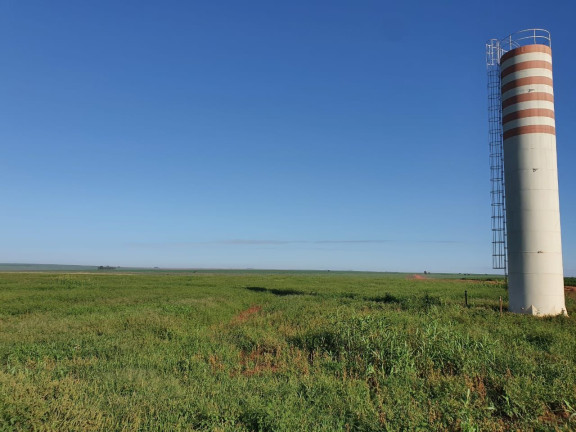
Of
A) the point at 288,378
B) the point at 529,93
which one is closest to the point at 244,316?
the point at 288,378

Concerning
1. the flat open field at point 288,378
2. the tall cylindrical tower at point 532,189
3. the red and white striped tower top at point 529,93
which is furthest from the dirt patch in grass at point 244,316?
the red and white striped tower top at point 529,93

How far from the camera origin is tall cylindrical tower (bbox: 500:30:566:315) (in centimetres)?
1928

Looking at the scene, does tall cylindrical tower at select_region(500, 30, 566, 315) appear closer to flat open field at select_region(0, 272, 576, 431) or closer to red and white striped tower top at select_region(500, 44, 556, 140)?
red and white striped tower top at select_region(500, 44, 556, 140)

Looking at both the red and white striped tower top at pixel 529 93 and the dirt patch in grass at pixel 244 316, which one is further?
the dirt patch in grass at pixel 244 316

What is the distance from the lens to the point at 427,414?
22.6ft

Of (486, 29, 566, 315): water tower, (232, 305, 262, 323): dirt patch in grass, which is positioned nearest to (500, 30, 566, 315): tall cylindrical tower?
(486, 29, 566, 315): water tower

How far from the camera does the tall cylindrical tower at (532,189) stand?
19.3 meters

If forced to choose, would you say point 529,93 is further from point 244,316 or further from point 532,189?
point 244,316

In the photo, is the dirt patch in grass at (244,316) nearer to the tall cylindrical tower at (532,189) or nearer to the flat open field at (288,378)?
the flat open field at (288,378)

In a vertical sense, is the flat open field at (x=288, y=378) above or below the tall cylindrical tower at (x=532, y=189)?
below

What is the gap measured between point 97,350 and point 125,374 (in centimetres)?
395

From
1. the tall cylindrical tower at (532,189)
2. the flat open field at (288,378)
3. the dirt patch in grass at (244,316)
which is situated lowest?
the dirt patch in grass at (244,316)

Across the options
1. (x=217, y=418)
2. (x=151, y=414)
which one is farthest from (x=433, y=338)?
(x=151, y=414)

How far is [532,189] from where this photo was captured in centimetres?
1959
